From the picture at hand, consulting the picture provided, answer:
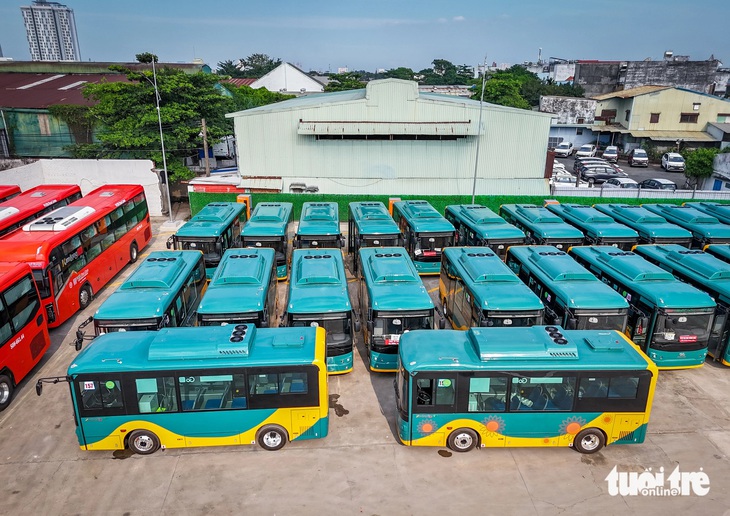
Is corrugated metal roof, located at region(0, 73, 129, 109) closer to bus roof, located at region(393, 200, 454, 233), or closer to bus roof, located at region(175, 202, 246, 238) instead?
bus roof, located at region(175, 202, 246, 238)

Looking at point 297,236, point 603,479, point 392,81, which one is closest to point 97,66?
point 392,81

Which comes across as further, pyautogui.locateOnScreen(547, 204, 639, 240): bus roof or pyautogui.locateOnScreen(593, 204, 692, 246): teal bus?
pyautogui.locateOnScreen(593, 204, 692, 246): teal bus

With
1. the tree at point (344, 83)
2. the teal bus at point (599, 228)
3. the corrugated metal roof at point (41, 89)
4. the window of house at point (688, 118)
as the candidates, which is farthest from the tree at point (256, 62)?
the teal bus at point (599, 228)

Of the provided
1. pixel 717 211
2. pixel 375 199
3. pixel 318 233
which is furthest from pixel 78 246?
pixel 717 211

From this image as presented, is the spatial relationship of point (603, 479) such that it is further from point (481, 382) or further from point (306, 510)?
point (306, 510)

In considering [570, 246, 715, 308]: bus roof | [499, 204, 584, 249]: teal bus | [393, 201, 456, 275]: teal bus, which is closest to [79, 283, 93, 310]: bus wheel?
[393, 201, 456, 275]: teal bus

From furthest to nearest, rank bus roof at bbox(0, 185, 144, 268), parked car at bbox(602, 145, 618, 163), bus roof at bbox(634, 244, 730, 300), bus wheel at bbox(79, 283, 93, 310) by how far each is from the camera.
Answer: parked car at bbox(602, 145, 618, 163)
bus wheel at bbox(79, 283, 93, 310)
bus roof at bbox(0, 185, 144, 268)
bus roof at bbox(634, 244, 730, 300)
